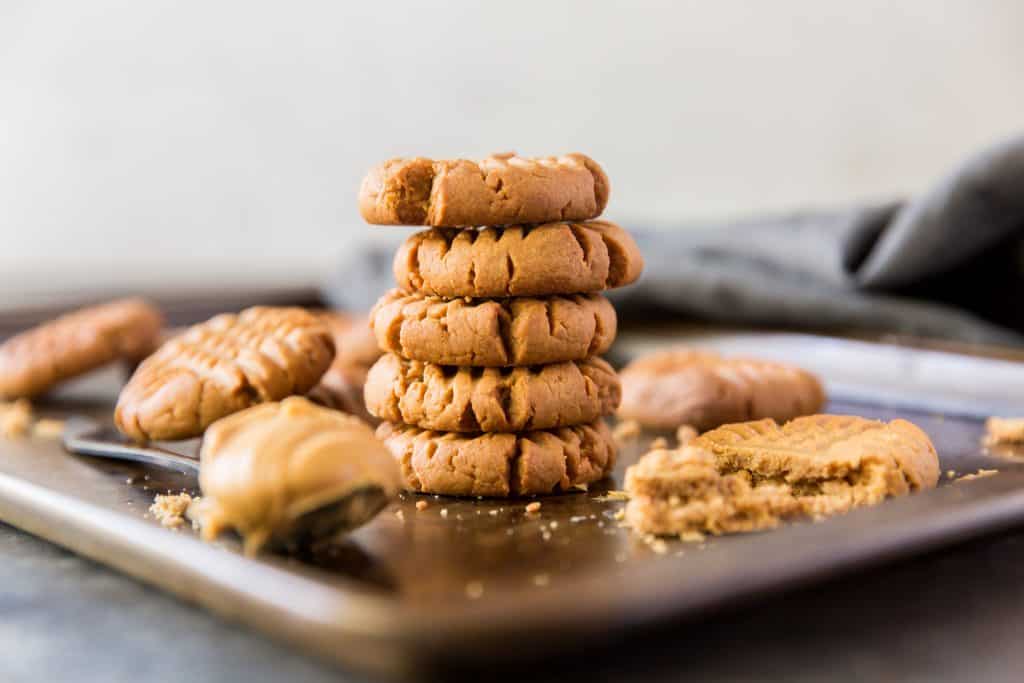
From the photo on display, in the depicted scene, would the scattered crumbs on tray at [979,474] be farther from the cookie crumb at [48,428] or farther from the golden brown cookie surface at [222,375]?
the cookie crumb at [48,428]

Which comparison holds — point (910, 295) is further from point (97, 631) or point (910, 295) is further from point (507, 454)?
point (97, 631)

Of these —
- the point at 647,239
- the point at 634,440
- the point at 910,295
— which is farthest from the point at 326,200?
the point at 634,440

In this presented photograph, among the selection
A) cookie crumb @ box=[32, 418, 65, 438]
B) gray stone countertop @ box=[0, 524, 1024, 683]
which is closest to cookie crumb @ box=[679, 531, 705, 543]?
gray stone countertop @ box=[0, 524, 1024, 683]

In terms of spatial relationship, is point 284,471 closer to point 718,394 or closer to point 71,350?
point 718,394

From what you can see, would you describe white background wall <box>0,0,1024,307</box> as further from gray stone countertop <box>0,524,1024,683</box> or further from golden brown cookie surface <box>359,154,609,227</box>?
gray stone countertop <box>0,524,1024,683</box>

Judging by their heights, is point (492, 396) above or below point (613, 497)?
above

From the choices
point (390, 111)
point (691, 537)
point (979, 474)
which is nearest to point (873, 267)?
point (979, 474)

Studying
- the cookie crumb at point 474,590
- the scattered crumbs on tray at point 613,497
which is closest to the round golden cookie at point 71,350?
the scattered crumbs on tray at point 613,497

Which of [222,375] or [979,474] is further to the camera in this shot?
[222,375]

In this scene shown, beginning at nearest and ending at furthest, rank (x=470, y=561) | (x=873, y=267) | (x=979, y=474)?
(x=470, y=561), (x=979, y=474), (x=873, y=267)
